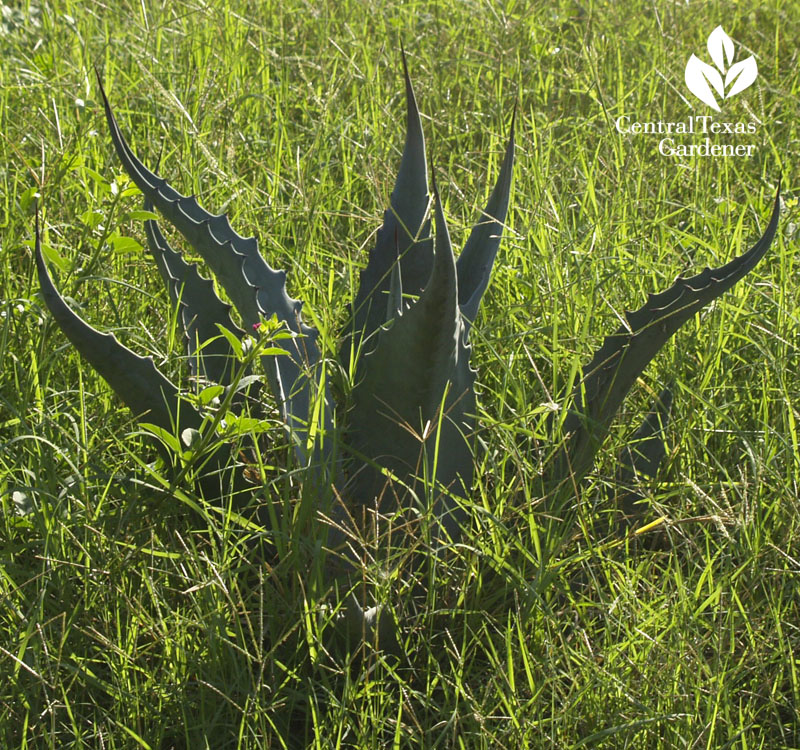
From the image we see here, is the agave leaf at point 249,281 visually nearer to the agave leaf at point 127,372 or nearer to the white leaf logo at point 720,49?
the agave leaf at point 127,372

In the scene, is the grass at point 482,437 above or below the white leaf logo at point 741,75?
below

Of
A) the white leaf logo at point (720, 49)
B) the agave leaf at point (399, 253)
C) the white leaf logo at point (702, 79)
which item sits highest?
the white leaf logo at point (720, 49)

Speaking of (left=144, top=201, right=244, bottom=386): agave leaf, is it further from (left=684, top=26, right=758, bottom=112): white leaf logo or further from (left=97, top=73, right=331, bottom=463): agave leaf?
(left=684, top=26, right=758, bottom=112): white leaf logo

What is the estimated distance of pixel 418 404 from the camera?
137 centimetres

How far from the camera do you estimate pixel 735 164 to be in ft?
8.84

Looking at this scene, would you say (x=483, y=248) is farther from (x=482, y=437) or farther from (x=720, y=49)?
(x=720, y=49)

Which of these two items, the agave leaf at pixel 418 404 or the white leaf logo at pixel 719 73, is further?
the white leaf logo at pixel 719 73

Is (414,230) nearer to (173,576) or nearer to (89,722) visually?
(173,576)

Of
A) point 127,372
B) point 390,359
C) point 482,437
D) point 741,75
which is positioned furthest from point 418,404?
point 741,75

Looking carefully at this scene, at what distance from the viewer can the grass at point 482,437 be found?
1.27 meters

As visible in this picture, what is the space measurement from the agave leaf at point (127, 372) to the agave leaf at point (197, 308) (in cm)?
16

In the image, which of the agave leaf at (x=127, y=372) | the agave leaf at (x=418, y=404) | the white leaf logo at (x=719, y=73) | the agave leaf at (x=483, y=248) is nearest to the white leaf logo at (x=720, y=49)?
the white leaf logo at (x=719, y=73)

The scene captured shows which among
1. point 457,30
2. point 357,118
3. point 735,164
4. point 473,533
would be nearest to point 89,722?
point 473,533

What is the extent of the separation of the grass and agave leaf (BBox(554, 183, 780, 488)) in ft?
0.23
